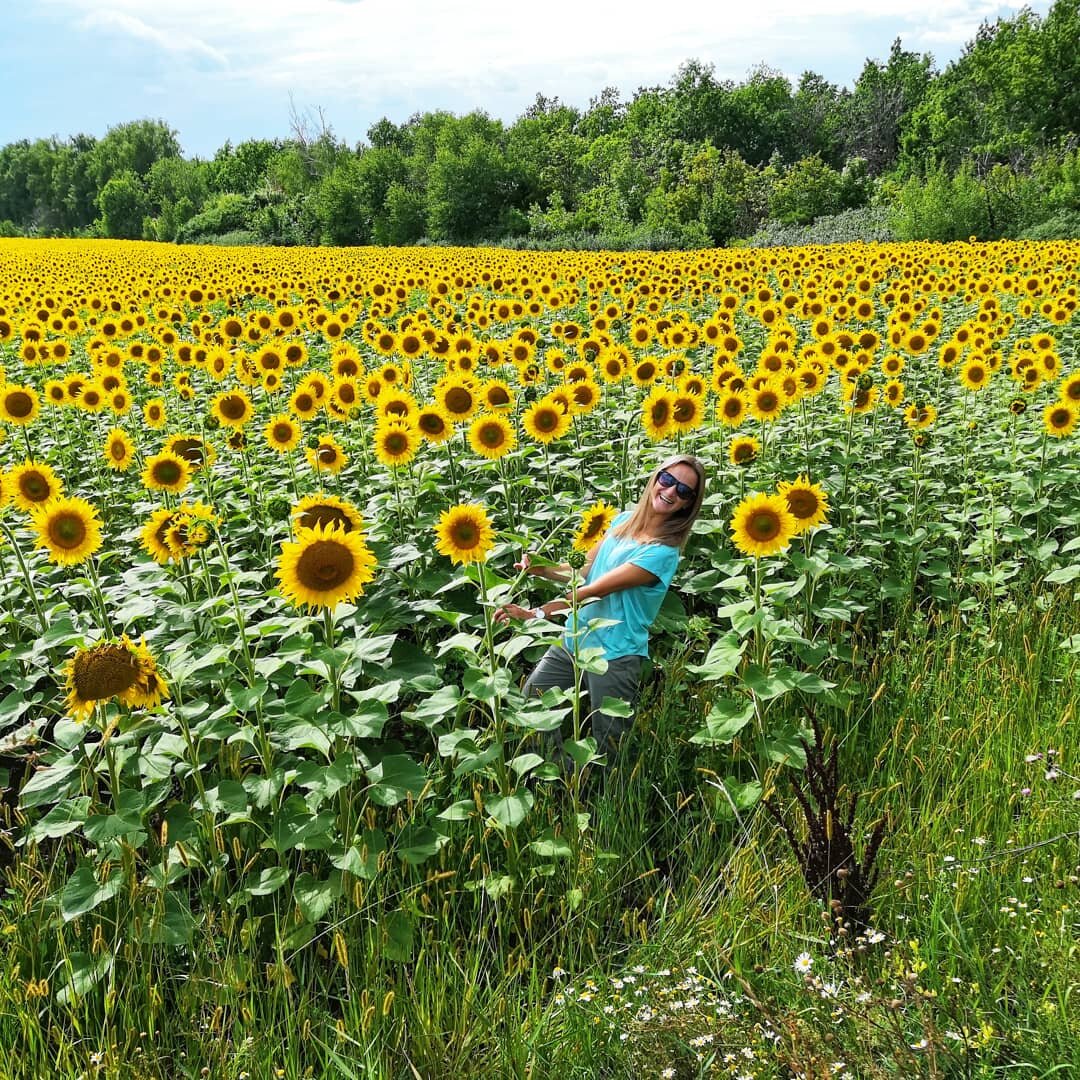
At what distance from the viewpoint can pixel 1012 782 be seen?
3301 mm

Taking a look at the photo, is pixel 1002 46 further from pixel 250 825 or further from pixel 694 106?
pixel 250 825

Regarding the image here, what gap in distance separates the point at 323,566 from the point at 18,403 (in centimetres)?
422

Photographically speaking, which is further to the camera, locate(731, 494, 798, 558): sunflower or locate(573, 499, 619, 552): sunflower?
locate(573, 499, 619, 552): sunflower

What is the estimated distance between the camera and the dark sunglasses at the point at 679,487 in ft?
13.0

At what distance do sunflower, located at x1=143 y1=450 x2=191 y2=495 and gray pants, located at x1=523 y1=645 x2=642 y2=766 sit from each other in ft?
6.80

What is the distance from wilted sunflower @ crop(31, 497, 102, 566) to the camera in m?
3.59

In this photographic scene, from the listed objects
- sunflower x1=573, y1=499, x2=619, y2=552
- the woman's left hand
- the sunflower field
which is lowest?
the sunflower field

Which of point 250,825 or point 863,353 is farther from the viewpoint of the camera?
point 863,353

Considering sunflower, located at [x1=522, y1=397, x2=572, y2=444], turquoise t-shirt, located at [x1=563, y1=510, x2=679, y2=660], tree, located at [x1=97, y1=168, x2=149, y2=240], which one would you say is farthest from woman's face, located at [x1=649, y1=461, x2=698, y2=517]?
tree, located at [x1=97, y1=168, x2=149, y2=240]

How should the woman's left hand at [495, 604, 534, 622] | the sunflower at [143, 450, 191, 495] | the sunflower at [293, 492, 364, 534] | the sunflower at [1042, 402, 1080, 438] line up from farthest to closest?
1. the sunflower at [1042, 402, 1080, 438]
2. the sunflower at [143, 450, 191, 495]
3. the woman's left hand at [495, 604, 534, 622]
4. the sunflower at [293, 492, 364, 534]

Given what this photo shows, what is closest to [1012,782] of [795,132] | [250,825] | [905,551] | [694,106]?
[905,551]

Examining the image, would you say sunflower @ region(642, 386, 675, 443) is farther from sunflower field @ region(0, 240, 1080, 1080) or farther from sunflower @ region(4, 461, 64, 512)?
sunflower @ region(4, 461, 64, 512)

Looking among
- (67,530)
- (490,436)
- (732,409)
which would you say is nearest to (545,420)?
(490,436)

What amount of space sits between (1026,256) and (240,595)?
1621cm
